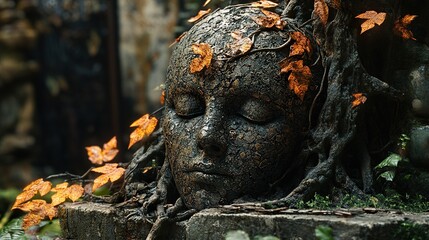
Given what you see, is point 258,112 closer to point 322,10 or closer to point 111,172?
point 322,10

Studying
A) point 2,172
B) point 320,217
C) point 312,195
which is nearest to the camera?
point 320,217

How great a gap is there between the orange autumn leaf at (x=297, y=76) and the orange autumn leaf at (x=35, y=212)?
1.91 m

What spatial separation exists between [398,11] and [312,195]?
120cm

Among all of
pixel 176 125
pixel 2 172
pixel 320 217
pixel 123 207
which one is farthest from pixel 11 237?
pixel 2 172

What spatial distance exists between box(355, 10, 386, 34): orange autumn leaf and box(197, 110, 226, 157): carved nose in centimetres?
93

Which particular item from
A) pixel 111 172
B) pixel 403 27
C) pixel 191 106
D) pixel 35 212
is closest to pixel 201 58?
pixel 191 106

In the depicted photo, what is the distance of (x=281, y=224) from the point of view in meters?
2.89

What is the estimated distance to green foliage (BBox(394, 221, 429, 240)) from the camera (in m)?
2.77

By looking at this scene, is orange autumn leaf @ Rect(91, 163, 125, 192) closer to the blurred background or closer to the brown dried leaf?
the brown dried leaf

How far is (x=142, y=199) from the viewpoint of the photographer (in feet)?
12.4

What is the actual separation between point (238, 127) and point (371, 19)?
930mm

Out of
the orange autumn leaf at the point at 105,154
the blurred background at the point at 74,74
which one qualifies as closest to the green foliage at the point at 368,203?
the orange autumn leaf at the point at 105,154

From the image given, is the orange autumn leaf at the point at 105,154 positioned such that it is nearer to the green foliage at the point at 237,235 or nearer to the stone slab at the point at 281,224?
the stone slab at the point at 281,224

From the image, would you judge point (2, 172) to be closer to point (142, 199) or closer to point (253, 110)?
point (142, 199)
